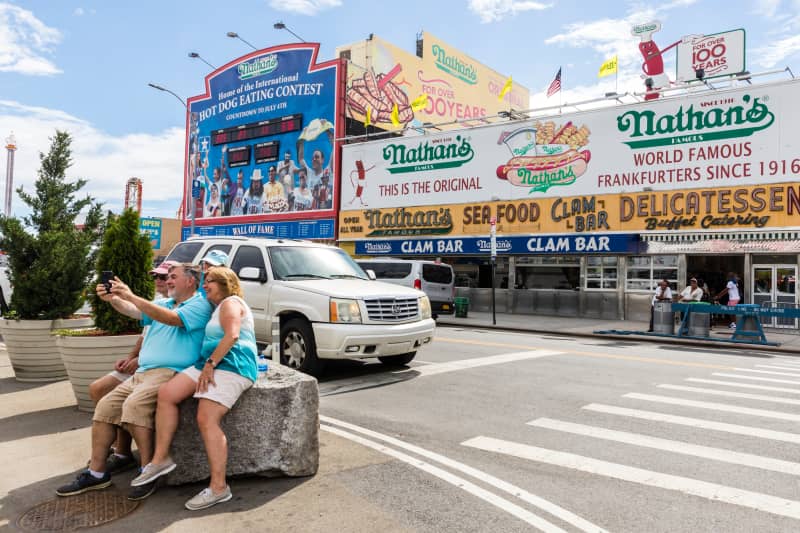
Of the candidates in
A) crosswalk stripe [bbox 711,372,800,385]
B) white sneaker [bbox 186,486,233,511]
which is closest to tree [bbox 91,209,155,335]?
white sneaker [bbox 186,486,233,511]

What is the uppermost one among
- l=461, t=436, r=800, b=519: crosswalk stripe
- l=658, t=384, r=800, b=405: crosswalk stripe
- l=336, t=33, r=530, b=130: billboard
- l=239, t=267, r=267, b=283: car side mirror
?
l=336, t=33, r=530, b=130: billboard

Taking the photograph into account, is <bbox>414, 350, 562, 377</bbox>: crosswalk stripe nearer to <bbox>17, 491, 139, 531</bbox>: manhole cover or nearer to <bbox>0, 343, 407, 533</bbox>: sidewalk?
<bbox>0, 343, 407, 533</bbox>: sidewalk

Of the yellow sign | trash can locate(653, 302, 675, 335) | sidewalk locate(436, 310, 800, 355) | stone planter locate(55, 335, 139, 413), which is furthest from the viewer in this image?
the yellow sign

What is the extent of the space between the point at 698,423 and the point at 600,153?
18717 millimetres

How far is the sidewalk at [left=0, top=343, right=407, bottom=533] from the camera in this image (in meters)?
3.63

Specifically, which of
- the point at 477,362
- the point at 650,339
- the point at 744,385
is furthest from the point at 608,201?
the point at 744,385

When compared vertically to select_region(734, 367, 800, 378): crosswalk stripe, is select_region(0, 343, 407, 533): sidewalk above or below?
below

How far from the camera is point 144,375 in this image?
4.32 meters

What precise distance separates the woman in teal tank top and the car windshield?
450 centimetres

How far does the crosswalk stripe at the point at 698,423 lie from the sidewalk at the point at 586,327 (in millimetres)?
9870

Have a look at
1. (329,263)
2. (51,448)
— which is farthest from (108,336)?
(329,263)

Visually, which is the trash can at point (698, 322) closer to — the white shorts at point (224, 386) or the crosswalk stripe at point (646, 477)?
the crosswalk stripe at point (646, 477)

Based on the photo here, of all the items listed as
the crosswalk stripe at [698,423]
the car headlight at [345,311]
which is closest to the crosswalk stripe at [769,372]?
the crosswalk stripe at [698,423]

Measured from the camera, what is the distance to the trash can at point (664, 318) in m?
16.4
